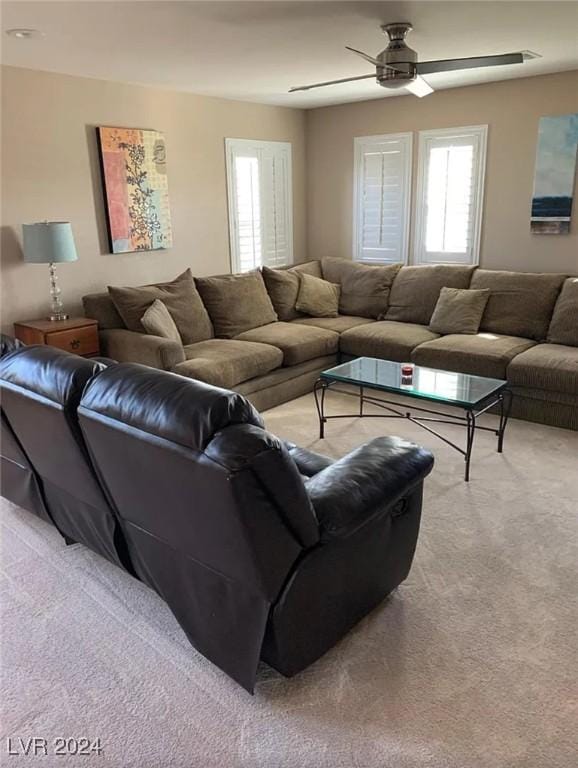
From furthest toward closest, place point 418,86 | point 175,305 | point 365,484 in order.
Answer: point 175,305
point 418,86
point 365,484

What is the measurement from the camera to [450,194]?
17.4ft

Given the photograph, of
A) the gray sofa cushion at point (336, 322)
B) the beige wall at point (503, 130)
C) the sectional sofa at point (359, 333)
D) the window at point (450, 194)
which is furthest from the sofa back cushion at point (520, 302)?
the gray sofa cushion at point (336, 322)

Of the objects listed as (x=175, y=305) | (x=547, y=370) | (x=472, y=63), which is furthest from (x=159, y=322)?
(x=547, y=370)

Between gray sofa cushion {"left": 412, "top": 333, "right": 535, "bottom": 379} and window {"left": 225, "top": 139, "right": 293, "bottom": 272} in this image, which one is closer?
gray sofa cushion {"left": 412, "top": 333, "right": 535, "bottom": 379}

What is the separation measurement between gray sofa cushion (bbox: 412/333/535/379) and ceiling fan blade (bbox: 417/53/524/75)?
184 cm

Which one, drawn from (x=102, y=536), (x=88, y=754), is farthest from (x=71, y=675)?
(x=102, y=536)

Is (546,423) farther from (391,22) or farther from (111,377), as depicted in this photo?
(111,377)

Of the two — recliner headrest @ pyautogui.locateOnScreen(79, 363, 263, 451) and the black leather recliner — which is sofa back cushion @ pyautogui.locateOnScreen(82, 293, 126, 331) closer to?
the black leather recliner

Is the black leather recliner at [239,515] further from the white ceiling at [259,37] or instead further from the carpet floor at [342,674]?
the white ceiling at [259,37]

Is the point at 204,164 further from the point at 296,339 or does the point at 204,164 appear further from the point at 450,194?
the point at 450,194

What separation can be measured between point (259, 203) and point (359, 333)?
72.5 inches

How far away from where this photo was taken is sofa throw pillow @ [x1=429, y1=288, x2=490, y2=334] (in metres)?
4.65

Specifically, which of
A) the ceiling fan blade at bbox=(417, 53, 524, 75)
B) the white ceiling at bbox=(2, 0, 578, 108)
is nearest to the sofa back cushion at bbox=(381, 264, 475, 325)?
the white ceiling at bbox=(2, 0, 578, 108)

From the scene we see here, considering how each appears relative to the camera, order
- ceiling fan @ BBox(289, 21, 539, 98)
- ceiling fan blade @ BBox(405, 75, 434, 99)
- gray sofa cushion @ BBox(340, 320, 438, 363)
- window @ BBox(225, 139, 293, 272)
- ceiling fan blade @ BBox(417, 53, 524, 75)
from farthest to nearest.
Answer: window @ BBox(225, 139, 293, 272), gray sofa cushion @ BBox(340, 320, 438, 363), ceiling fan blade @ BBox(405, 75, 434, 99), ceiling fan @ BBox(289, 21, 539, 98), ceiling fan blade @ BBox(417, 53, 524, 75)
